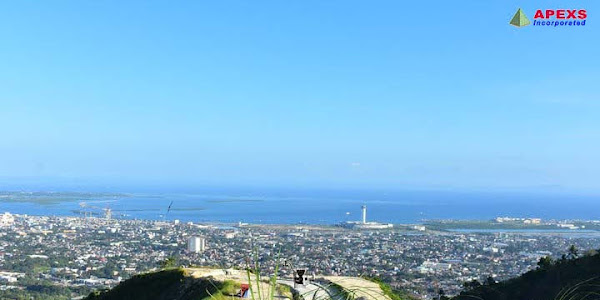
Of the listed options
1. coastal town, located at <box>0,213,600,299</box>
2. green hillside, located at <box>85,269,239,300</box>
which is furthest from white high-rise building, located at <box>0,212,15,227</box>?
green hillside, located at <box>85,269,239,300</box>

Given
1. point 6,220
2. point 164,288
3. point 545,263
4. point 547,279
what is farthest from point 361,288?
point 6,220

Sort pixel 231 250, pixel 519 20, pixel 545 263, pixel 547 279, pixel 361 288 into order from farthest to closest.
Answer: pixel 231 250
pixel 545 263
pixel 547 279
pixel 519 20
pixel 361 288

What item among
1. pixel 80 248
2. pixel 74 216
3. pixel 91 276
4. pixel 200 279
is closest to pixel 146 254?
pixel 91 276

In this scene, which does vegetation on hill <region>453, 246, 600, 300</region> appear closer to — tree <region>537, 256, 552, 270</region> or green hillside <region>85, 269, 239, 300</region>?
tree <region>537, 256, 552, 270</region>

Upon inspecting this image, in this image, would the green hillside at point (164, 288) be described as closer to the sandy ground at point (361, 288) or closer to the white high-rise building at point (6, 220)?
the sandy ground at point (361, 288)

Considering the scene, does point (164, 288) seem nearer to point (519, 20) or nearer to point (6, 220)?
point (519, 20)

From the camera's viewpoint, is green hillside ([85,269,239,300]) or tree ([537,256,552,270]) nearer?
green hillside ([85,269,239,300])
